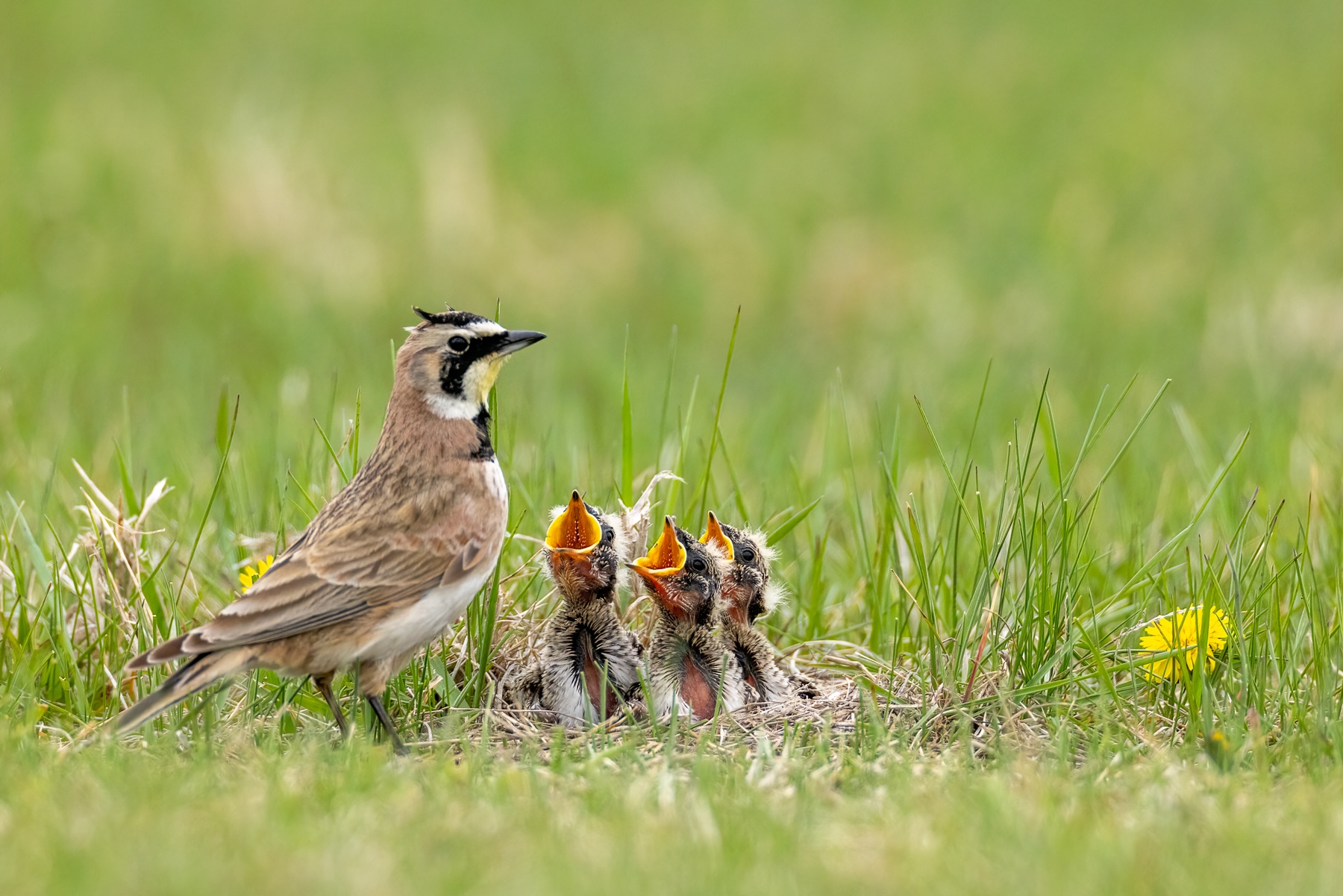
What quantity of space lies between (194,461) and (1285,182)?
1181cm

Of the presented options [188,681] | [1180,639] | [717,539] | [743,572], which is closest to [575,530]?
[717,539]

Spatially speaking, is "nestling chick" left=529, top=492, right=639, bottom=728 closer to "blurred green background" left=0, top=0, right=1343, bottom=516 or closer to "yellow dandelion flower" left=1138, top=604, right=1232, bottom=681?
"yellow dandelion flower" left=1138, top=604, right=1232, bottom=681

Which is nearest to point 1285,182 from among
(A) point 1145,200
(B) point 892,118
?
(A) point 1145,200

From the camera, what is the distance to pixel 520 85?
1853cm

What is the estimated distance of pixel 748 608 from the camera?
5730 millimetres

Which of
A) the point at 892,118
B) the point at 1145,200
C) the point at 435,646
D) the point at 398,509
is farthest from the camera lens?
the point at 892,118

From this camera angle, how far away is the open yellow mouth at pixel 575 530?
17.8 feet

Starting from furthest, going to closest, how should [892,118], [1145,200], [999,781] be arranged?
[892,118]
[1145,200]
[999,781]

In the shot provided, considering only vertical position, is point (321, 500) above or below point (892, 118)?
below

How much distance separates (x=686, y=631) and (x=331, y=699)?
1.21 m

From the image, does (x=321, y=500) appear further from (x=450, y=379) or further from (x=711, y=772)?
(x=711, y=772)

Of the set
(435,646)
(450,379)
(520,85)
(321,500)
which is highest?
(520,85)

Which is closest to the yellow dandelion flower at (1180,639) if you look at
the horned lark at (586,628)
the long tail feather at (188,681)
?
the horned lark at (586,628)

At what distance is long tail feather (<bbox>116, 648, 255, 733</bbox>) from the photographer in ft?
15.2
